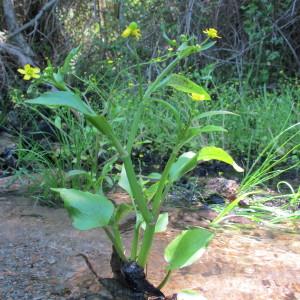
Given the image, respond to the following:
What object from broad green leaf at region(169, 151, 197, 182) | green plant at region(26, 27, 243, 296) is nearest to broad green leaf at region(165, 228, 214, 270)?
green plant at region(26, 27, 243, 296)

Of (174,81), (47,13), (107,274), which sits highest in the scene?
(47,13)

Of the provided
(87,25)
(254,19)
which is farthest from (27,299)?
(87,25)

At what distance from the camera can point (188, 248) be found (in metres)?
1.15

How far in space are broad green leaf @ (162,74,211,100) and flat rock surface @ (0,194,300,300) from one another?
1.63 feet

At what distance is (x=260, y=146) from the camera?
294 cm

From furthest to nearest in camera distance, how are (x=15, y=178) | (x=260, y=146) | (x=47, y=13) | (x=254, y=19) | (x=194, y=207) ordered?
1. (x=47, y=13)
2. (x=254, y=19)
3. (x=260, y=146)
4. (x=15, y=178)
5. (x=194, y=207)

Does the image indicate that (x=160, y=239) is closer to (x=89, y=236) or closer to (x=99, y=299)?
(x=89, y=236)

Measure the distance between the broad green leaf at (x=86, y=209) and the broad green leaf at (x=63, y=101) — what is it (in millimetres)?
195

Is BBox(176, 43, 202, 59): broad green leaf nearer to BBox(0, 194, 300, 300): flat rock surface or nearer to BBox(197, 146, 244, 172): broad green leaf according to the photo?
BBox(197, 146, 244, 172): broad green leaf

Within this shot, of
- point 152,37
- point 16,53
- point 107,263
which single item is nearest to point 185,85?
point 107,263

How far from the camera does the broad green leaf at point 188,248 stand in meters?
1.13

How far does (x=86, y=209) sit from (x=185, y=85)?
364 millimetres

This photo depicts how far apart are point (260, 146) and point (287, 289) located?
1709mm

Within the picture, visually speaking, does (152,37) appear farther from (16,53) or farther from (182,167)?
(182,167)
